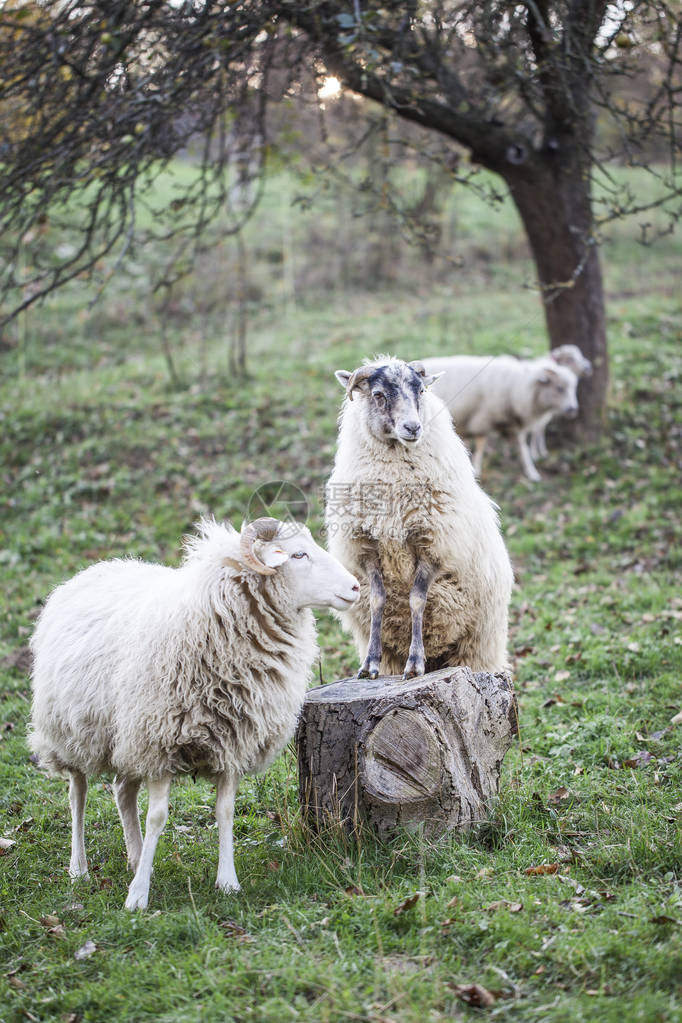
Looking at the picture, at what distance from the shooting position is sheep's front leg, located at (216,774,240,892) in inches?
178

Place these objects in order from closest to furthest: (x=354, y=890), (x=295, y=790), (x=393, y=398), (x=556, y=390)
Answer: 1. (x=354, y=890)
2. (x=393, y=398)
3. (x=295, y=790)
4. (x=556, y=390)

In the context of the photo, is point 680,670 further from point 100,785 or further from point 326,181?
point 326,181

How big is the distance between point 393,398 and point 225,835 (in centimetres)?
269

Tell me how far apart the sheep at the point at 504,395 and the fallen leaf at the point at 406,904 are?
27.2ft

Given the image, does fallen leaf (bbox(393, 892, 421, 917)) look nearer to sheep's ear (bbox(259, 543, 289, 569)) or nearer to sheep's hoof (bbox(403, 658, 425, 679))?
sheep's hoof (bbox(403, 658, 425, 679))

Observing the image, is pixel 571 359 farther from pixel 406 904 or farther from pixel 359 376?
pixel 406 904

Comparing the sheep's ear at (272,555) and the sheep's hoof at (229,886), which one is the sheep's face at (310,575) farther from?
the sheep's hoof at (229,886)

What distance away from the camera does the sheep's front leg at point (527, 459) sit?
462 inches

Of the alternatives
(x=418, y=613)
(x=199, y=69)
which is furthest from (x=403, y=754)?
(x=199, y=69)

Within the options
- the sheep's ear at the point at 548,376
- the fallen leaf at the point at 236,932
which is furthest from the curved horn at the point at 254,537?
the sheep's ear at the point at 548,376

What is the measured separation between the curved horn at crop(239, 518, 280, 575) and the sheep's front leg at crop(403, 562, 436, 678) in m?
0.98

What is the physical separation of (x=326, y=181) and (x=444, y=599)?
5.29m

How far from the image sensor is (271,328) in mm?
18078

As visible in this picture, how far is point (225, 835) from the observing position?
182 inches
